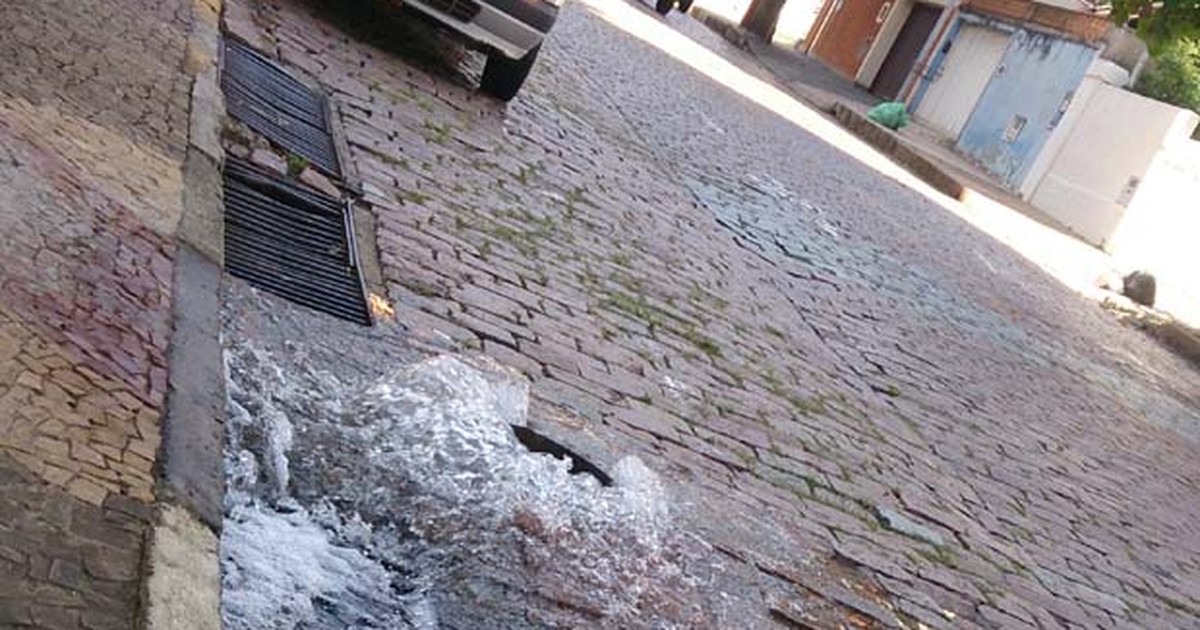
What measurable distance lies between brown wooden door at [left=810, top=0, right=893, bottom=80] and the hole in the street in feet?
125

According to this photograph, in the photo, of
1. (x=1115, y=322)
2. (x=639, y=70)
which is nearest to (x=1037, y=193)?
(x=1115, y=322)

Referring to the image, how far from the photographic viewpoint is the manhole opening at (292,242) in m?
5.27

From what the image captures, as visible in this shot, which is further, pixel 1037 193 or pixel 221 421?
pixel 1037 193

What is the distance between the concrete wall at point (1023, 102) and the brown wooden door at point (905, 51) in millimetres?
6978

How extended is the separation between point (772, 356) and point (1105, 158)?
1873 cm

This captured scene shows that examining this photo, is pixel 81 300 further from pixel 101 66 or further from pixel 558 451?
pixel 101 66

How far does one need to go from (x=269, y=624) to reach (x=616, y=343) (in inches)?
135

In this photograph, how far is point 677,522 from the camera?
4973mm

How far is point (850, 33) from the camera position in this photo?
1702 inches

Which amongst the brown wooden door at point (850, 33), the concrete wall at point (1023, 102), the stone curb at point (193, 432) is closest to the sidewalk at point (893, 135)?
the concrete wall at point (1023, 102)

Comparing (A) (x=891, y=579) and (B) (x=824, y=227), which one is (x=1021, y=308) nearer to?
(B) (x=824, y=227)

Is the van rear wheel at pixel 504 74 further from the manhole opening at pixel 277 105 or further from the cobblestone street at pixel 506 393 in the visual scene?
the manhole opening at pixel 277 105

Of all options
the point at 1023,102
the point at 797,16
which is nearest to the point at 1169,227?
the point at 1023,102

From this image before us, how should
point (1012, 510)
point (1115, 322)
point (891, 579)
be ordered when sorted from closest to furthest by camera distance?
point (891, 579) → point (1012, 510) → point (1115, 322)
